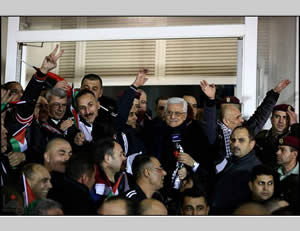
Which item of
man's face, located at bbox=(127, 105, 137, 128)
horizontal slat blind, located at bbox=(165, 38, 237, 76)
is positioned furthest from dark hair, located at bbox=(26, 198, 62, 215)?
horizontal slat blind, located at bbox=(165, 38, 237, 76)

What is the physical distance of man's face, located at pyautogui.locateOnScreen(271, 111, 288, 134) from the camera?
6.14m

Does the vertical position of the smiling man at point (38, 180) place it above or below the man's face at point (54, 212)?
above

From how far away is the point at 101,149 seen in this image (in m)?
5.75

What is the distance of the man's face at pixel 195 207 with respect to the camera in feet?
18.7

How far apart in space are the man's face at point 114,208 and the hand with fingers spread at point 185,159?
817 millimetres

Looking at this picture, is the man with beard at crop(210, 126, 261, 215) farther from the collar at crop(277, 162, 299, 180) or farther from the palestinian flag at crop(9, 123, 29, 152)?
the palestinian flag at crop(9, 123, 29, 152)

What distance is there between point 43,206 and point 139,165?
0.96 metres

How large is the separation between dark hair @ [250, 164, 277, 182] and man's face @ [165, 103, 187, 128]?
34.2 inches

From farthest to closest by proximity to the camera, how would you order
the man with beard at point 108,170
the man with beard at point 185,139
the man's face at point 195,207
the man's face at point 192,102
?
the man's face at point 192,102 → the man with beard at point 185,139 → the man's face at point 195,207 → the man with beard at point 108,170

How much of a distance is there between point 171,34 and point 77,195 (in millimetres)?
2974

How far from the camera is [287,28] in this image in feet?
24.2

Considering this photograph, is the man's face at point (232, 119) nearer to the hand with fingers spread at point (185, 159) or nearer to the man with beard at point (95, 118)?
the hand with fingers spread at point (185, 159)

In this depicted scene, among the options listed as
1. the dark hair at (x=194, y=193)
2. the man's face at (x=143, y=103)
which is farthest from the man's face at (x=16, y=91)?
the dark hair at (x=194, y=193)

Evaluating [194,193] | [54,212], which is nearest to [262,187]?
[194,193]
